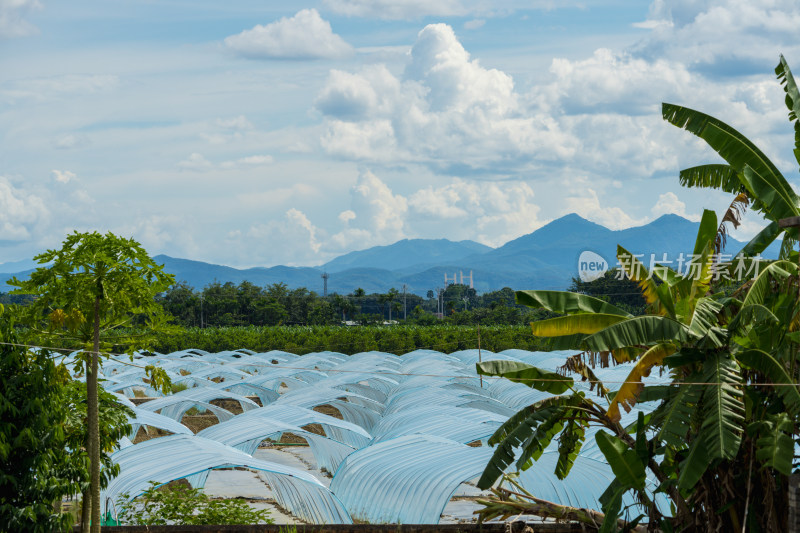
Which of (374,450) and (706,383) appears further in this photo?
(374,450)

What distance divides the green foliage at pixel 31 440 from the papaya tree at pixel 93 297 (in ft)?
1.37

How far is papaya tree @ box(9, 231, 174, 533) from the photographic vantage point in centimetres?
898

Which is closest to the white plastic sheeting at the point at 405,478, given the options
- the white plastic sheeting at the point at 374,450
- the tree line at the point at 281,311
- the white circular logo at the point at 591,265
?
the white plastic sheeting at the point at 374,450

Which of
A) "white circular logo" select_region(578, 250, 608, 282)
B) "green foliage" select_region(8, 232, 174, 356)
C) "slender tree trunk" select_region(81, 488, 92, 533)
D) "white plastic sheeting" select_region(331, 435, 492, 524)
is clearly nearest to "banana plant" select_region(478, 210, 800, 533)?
"white plastic sheeting" select_region(331, 435, 492, 524)

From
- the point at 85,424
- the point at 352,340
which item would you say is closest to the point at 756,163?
the point at 85,424

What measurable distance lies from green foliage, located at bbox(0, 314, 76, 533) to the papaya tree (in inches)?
16.5

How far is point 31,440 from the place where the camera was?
30.0ft

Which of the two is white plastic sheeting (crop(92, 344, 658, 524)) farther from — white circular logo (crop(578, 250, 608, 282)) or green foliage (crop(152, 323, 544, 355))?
green foliage (crop(152, 323, 544, 355))

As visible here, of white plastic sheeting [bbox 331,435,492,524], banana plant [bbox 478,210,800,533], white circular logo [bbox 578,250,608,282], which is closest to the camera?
banana plant [bbox 478,210,800,533]

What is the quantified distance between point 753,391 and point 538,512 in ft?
11.2

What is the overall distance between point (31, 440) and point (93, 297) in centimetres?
186

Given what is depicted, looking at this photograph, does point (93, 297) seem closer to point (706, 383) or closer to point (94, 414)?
point (94, 414)

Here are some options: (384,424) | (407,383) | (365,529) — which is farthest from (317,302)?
(365,529)

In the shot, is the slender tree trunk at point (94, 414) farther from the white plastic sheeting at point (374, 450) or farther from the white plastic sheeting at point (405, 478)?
the white plastic sheeting at point (405, 478)
